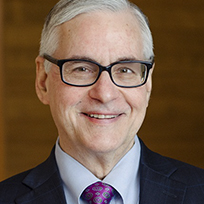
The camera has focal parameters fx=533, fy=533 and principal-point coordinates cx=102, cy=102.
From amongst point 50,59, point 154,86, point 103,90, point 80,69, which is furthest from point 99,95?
point 154,86

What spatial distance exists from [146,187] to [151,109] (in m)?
2.58

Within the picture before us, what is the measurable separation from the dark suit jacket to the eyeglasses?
14.5 inches

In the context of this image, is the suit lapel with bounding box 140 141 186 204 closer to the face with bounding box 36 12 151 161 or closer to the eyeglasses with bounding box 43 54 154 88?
the face with bounding box 36 12 151 161

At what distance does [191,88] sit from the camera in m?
4.76

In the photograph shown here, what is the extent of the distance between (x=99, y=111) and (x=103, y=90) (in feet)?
0.36

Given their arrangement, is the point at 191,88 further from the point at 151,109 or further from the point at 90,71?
the point at 90,71

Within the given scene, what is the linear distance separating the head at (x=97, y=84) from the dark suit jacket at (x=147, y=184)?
143 mm

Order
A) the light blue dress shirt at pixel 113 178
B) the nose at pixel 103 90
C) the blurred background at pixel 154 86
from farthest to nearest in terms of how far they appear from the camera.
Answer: the blurred background at pixel 154 86, the light blue dress shirt at pixel 113 178, the nose at pixel 103 90

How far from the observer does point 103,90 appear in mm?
2070

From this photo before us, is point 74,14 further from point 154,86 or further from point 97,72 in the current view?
point 154,86

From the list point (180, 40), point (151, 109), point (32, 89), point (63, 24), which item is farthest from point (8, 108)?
point (63, 24)

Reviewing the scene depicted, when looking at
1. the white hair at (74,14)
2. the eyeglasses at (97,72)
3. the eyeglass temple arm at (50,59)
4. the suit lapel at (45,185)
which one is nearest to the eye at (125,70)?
the eyeglasses at (97,72)

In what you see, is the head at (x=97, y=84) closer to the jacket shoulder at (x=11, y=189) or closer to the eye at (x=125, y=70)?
the eye at (x=125, y=70)

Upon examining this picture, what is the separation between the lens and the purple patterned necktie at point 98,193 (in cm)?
213
